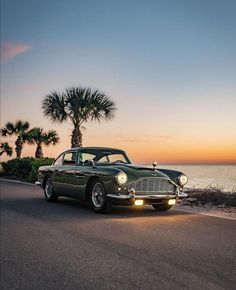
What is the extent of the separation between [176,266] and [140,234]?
7.57 feet

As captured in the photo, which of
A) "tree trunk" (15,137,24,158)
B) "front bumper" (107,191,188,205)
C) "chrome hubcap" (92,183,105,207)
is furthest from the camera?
"tree trunk" (15,137,24,158)

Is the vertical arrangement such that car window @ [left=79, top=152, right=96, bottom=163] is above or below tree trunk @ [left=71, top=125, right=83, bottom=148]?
below

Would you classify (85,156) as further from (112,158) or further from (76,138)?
(76,138)

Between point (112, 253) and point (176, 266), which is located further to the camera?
point (112, 253)

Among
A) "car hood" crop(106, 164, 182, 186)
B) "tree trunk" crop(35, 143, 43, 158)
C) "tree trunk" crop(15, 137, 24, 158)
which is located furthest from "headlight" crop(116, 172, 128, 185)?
"tree trunk" crop(15, 137, 24, 158)

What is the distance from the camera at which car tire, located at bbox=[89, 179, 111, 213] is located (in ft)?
33.5

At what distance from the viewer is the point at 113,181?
9.98 meters

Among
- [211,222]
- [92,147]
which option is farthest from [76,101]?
[211,222]

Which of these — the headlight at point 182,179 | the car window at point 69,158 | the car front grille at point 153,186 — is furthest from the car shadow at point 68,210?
the car window at point 69,158

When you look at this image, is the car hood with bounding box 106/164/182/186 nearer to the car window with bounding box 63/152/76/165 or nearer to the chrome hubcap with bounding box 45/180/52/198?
the car window with bounding box 63/152/76/165

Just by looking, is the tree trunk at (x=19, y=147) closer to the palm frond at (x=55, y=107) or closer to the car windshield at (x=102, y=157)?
the palm frond at (x=55, y=107)

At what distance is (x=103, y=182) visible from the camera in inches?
404

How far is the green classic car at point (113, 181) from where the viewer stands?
A: 32.8ft

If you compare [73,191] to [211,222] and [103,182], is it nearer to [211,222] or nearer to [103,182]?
[103,182]
